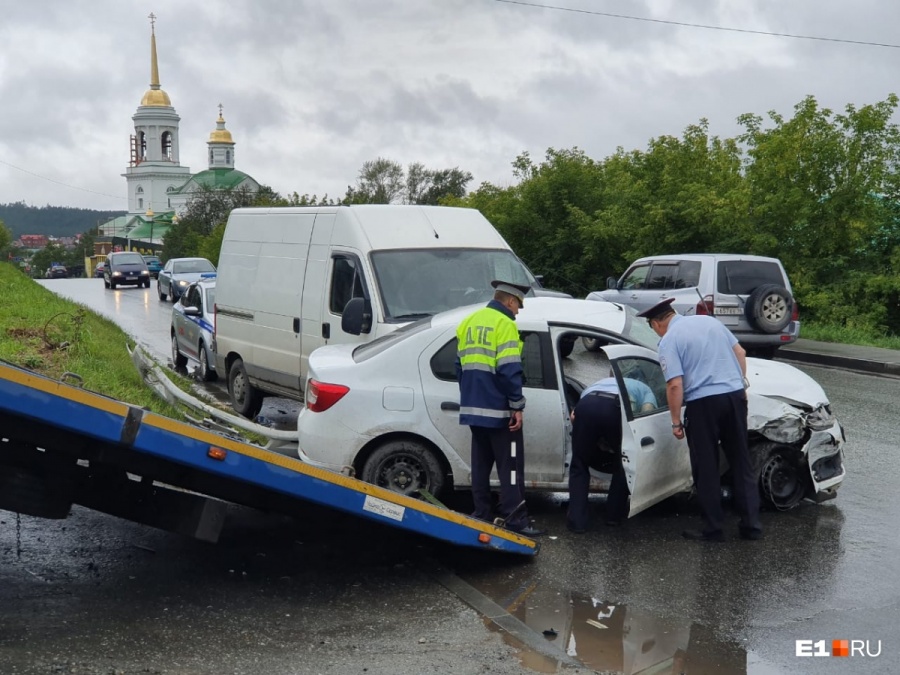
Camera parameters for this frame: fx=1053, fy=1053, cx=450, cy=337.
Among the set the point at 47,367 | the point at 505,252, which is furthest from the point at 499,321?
the point at 47,367

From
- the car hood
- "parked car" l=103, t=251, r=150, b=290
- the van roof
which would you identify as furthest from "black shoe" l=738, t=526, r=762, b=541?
"parked car" l=103, t=251, r=150, b=290

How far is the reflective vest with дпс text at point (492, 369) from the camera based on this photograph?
6613 mm

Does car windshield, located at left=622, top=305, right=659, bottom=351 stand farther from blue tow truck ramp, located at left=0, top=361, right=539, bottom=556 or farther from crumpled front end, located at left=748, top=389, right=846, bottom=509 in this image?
blue tow truck ramp, located at left=0, top=361, right=539, bottom=556

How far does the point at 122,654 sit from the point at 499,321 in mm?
3003

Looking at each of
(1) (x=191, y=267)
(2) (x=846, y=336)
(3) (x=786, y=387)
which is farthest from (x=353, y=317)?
(1) (x=191, y=267)

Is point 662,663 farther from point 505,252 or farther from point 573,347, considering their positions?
point 505,252

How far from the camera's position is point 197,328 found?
50.5ft

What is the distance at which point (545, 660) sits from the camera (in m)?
4.99

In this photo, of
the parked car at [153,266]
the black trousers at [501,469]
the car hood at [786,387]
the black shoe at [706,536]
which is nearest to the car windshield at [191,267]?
the parked car at [153,266]

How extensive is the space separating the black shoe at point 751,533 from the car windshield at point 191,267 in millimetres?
32120

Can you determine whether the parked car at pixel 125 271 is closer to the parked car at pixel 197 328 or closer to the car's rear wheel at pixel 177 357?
the car's rear wheel at pixel 177 357

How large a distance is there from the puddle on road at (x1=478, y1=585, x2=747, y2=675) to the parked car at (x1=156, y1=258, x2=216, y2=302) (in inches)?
1159

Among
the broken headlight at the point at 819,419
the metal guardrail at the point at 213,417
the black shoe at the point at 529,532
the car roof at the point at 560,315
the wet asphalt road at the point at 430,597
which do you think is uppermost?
the car roof at the point at 560,315

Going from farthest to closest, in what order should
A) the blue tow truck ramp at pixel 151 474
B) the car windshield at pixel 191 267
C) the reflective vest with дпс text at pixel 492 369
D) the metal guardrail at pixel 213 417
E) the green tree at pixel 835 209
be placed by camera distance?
the car windshield at pixel 191 267
the green tree at pixel 835 209
the metal guardrail at pixel 213 417
the reflective vest with дпс text at pixel 492 369
the blue tow truck ramp at pixel 151 474
